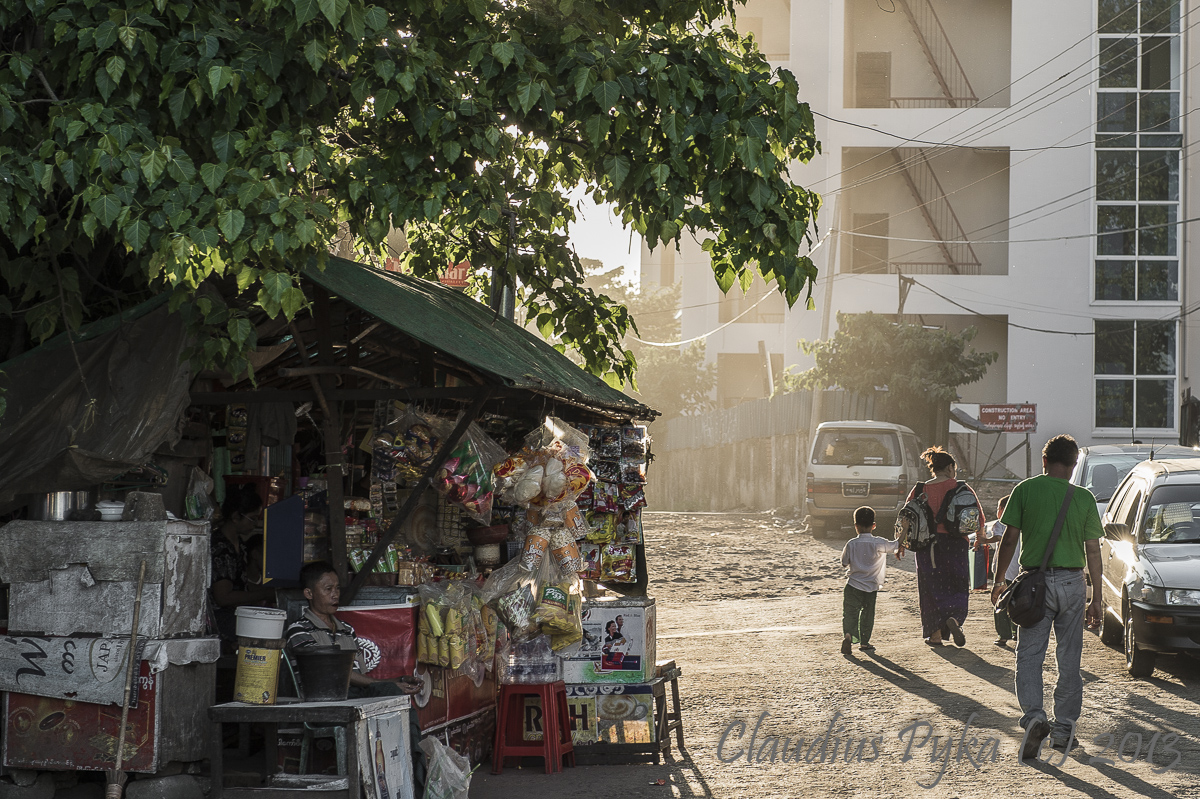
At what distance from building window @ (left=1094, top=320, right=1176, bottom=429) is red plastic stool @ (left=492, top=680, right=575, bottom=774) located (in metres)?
25.0

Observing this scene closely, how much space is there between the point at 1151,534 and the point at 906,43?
23.9 m

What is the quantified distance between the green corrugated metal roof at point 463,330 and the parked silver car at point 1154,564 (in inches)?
159

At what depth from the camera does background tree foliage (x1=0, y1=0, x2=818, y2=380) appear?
5328 mm

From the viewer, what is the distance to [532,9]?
6.78 meters

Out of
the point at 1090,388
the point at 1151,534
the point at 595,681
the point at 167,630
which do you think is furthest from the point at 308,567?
the point at 1090,388

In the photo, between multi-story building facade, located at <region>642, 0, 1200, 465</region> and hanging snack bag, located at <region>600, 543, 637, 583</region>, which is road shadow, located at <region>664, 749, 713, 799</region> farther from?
multi-story building facade, located at <region>642, 0, 1200, 465</region>

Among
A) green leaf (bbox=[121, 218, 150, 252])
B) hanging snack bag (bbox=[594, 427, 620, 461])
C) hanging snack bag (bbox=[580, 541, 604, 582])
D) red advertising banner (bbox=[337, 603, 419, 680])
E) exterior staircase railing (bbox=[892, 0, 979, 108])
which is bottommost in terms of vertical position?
red advertising banner (bbox=[337, 603, 419, 680])

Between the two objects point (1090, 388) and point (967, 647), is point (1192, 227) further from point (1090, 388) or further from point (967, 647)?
point (967, 647)

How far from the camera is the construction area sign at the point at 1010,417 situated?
26.6m

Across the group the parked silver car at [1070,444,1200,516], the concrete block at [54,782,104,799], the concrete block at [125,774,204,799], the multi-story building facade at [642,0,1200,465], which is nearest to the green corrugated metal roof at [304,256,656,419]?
the concrete block at [125,774,204,799]

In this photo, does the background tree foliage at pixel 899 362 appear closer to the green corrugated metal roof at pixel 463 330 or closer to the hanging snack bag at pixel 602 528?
the green corrugated metal roof at pixel 463 330

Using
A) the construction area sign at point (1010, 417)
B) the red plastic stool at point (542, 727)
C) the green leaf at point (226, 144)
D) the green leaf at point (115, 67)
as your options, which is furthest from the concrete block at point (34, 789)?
the construction area sign at point (1010, 417)

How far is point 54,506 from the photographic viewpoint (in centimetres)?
608

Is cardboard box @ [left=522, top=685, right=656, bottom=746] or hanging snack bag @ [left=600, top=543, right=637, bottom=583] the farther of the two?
hanging snack bag @ [left=600, top=543, right=637, bottom=583]
